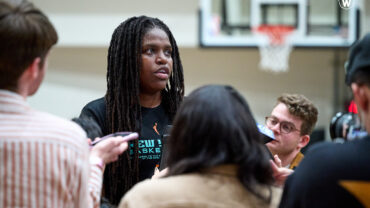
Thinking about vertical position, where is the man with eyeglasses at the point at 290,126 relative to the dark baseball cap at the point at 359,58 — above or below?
below

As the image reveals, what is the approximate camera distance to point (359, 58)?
126 cm

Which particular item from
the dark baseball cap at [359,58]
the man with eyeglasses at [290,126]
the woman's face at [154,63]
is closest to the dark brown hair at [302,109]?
the man with eyeglasses at [290,126]

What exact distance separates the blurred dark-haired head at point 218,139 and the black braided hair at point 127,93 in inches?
27.2

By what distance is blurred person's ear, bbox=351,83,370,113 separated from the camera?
125cm

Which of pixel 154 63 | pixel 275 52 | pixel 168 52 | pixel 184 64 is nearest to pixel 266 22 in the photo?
pixel 275 52

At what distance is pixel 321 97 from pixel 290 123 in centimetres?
480

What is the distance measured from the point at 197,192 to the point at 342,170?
375mm

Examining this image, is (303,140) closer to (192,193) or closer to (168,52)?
A: (168,52)

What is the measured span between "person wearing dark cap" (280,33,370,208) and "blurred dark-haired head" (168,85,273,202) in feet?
0.39

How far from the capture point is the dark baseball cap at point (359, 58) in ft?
4.09

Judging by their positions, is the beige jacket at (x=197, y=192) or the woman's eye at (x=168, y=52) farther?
the woman's eye at (x=168, y=52)

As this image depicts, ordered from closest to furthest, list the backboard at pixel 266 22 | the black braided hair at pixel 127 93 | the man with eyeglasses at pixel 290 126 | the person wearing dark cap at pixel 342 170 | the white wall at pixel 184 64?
the person wearing dark cap at pixel 342 170 < the black braided hair at pixel 127 93 < the man with eyeglasses at pixel 290 126 < the backboard at pixel 266 22 < the white wall at pixel 184 64

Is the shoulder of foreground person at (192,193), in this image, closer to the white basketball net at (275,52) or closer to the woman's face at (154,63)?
the woman's face at (154,63)

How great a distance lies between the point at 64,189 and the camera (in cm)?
125
